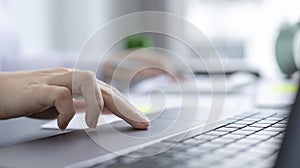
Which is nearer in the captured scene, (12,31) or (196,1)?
(12,31)

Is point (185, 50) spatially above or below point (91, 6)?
below

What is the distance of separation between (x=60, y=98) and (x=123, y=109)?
77 mm

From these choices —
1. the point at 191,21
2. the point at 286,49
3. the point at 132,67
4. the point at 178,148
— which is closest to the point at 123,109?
the point at 178,148

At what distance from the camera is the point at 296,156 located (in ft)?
1.03

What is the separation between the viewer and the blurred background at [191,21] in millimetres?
2490

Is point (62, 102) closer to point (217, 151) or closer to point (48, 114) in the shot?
point (48, 114)

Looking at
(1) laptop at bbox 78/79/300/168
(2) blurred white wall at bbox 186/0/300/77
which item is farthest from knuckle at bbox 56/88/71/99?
(2) blurred white wall at bbox 186/0/300/77

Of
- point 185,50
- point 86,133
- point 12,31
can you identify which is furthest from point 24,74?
point 185,50

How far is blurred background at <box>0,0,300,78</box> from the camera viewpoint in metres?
2.49

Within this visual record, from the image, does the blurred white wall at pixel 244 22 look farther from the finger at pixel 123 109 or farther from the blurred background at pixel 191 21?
the finger at pixel 123 109

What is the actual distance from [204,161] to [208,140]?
3.1 inches

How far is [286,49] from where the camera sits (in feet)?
5.00

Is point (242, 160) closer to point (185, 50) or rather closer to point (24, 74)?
point (24, 74)

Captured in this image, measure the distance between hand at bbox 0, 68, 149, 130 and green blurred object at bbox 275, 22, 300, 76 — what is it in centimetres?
101
